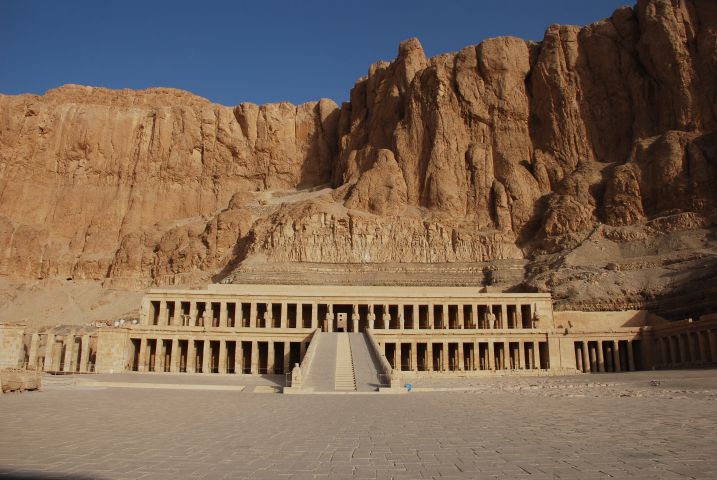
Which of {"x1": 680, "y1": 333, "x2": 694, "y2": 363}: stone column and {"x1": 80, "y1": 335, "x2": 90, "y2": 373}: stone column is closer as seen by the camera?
{"x1": 680, "y1": 333, "x2": 694, "y2": 363}: stone column

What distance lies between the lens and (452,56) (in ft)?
326

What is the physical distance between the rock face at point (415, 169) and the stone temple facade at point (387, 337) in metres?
7.64

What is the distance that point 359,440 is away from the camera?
11.9 m

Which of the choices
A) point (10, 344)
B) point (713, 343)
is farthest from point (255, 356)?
point (713, 343)

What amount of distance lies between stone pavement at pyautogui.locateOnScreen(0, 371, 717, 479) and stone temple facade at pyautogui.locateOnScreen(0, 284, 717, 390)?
2714 centimetres

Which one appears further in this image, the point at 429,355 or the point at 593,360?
the point at 593,360

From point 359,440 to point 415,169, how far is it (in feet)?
276

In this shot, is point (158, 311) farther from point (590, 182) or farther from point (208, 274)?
point (590, 182)

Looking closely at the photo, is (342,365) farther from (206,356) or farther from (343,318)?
(343,318)

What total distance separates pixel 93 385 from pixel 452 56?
274 feet

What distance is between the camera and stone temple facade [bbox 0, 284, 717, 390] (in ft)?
160

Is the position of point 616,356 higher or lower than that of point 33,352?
lower

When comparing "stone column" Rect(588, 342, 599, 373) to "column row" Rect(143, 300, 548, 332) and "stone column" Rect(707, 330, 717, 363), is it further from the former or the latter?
→ "stone column" Rect(707, 330, 717, 363)

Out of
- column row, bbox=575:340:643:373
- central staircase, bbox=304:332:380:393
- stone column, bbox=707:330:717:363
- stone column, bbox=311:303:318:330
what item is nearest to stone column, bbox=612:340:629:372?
column row, bbox=575:340:643:373
